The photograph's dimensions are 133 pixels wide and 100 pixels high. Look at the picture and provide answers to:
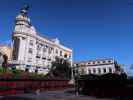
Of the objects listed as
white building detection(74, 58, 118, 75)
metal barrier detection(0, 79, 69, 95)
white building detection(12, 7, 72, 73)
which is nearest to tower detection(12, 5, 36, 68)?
white building detection(12, 7, 72, 73)

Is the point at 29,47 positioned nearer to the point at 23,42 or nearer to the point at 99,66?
the point at 23,42

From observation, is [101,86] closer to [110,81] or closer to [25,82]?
[110,81]

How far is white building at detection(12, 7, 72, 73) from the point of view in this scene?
64812mm

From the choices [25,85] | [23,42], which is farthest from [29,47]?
[25,85]

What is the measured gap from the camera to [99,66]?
106062mm

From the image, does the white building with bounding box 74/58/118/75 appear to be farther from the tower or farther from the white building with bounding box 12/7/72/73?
the tower

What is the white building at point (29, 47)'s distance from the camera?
64812mm

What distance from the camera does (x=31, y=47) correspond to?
6850cm

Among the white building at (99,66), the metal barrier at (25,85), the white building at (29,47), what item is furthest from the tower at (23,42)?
the white building at (99,66)

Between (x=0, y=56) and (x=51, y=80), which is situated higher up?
(x=0, y=56)

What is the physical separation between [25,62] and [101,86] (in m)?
38.1

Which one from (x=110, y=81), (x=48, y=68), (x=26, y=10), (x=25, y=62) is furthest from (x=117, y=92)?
(x=26, y=10)

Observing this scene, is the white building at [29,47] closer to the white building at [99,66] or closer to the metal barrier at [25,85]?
the metal barrier at [25,85]

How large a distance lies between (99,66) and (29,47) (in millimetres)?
51845
